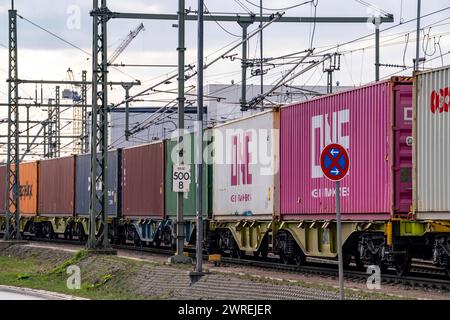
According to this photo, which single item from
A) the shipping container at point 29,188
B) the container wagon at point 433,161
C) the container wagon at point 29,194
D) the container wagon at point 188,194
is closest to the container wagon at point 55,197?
the container wagon at point 29,194

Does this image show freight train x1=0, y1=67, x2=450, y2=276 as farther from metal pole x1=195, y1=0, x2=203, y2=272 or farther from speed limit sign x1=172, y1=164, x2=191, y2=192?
metal pole x1=195, y1=0, x2=203, y2=272

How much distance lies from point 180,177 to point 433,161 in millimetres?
7217

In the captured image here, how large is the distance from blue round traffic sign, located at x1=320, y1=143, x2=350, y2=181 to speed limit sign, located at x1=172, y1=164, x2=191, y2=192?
374 inches

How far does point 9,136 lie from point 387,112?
26877 mm

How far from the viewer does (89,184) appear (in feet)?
A: 145

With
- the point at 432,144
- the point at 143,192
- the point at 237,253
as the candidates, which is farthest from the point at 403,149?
the point at 143,192

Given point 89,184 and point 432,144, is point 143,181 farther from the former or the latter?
point 432,144

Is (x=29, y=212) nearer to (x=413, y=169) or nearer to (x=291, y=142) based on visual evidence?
(x=291, y=142)

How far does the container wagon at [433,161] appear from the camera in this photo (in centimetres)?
2050

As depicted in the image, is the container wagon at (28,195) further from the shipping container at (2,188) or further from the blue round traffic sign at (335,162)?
the blue round traffic sign at (335,162)

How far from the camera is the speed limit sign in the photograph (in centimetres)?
2592

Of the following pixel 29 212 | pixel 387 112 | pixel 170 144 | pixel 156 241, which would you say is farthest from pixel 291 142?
pixel 29 212

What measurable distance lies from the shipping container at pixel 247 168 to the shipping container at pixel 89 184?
10.3 meters

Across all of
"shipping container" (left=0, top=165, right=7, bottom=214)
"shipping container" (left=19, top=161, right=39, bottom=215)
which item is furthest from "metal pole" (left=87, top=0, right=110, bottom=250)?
"shipping container" (left=0, top=165, right=7, bottom=214)
